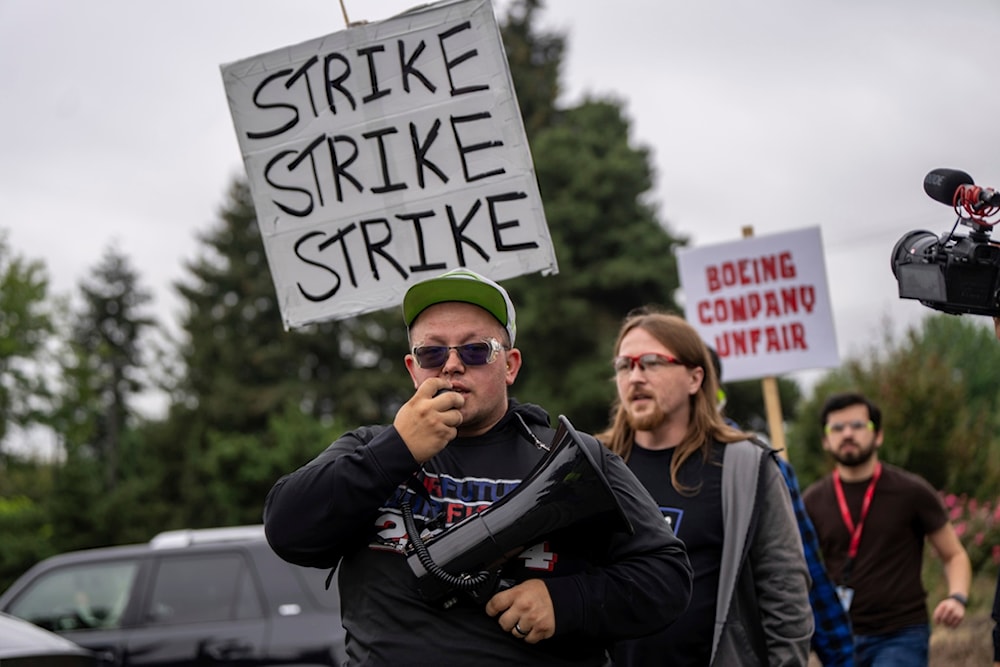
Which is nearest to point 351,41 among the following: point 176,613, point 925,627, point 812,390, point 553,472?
point 553,472

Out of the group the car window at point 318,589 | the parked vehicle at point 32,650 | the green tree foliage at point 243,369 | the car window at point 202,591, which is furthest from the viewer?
the green tree foliage at point 243,369

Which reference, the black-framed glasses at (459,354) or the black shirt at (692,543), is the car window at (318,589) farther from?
the black-framed glasses at (459,354)

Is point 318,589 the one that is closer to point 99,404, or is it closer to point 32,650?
point 32,650

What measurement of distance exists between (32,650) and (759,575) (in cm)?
364

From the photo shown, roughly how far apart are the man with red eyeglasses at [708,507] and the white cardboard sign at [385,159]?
0.56 metres

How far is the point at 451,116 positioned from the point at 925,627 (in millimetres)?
3491

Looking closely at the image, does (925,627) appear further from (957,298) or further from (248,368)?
(248,368)

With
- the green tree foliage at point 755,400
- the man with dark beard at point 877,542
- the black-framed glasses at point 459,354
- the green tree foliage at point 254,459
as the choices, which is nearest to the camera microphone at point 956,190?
the black-framed glasses at point 459,354

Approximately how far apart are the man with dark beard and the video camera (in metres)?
3.15

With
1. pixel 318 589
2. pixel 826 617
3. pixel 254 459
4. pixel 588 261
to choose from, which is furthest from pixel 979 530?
pixel 254 459

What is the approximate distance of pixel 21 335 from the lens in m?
46.6

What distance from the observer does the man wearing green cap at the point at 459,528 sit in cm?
238

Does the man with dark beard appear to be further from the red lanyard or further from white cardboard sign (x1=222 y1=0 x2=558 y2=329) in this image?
white cardboard sign (x1=222 y1=0 x2=558 y2=329)

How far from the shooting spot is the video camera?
2650mm
